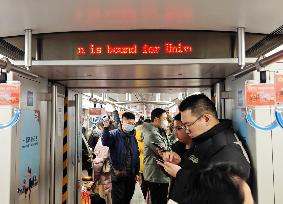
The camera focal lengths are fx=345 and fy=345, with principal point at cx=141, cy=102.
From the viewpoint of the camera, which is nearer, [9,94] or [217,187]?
[217,187]

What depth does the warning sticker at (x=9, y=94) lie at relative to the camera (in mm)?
2490

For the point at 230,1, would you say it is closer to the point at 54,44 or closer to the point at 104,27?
the point at 104,27

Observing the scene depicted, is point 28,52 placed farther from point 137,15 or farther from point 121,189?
point 121,189

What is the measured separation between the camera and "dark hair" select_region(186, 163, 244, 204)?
1.40 m

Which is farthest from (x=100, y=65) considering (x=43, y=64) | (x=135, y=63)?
(x=43, y=64)

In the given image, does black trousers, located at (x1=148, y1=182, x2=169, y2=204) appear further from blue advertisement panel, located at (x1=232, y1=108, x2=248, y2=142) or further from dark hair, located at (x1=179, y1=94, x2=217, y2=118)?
dark hair, located at (x1=179, y1=94, x2=217, y2=118)

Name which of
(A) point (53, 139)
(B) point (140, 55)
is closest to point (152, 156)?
(A) point (53, 139)

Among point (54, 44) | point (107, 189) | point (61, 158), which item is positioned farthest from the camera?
point (107, 189)

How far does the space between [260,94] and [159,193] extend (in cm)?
309

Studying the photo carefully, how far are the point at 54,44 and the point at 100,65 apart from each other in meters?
0.53

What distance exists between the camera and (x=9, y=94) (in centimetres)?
251

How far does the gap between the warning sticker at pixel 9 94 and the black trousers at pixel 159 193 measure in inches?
128

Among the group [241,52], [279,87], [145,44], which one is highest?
[145,44]

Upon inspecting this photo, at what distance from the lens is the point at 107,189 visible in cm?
628
